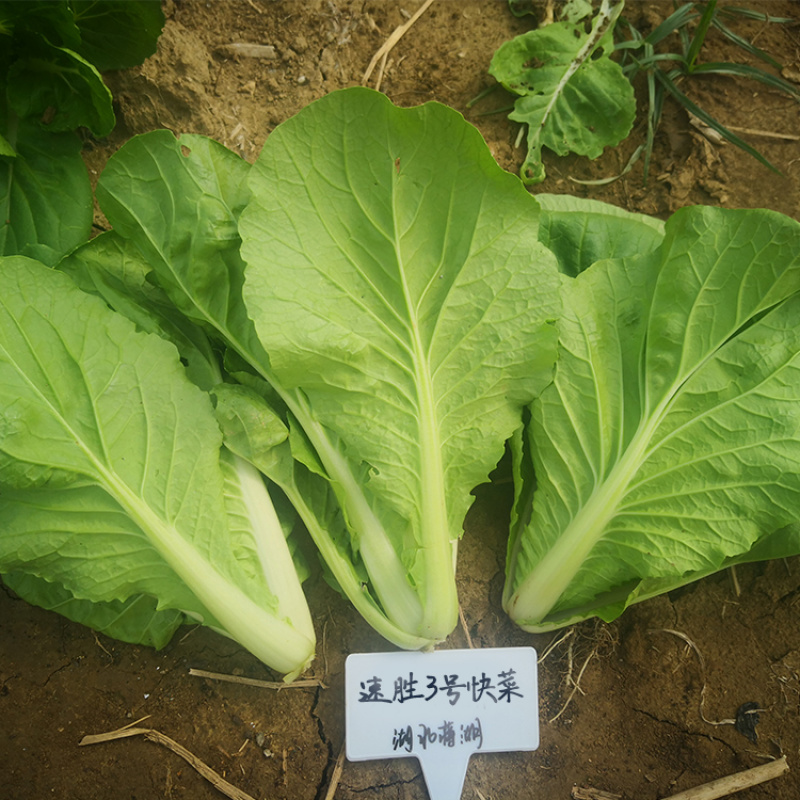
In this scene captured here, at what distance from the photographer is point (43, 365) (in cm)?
116

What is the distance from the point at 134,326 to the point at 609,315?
0.90 m

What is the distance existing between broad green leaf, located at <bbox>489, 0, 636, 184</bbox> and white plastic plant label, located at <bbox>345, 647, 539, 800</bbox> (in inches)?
46.5

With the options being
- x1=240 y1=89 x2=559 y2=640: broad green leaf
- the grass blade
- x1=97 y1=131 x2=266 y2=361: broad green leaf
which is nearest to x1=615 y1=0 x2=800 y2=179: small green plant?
the grass blade

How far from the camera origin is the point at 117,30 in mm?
1503

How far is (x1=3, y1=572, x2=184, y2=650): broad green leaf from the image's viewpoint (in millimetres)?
1354

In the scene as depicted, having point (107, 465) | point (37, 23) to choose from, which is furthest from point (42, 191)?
point (107, 465)

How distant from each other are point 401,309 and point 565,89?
92 cm

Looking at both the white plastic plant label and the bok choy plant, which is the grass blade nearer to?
the bok choy plant

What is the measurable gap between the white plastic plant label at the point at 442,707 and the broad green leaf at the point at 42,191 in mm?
1153

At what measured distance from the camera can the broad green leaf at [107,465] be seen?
45.5 inches

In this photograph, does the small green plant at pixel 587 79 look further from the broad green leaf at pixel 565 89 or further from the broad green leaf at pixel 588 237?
the broad green leaf at pixel 588 237

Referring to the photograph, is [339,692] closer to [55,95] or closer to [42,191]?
[42,191]

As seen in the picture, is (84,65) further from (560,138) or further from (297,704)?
(297,704)

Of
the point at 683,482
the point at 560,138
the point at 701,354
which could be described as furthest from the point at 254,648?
the point at 560,138
